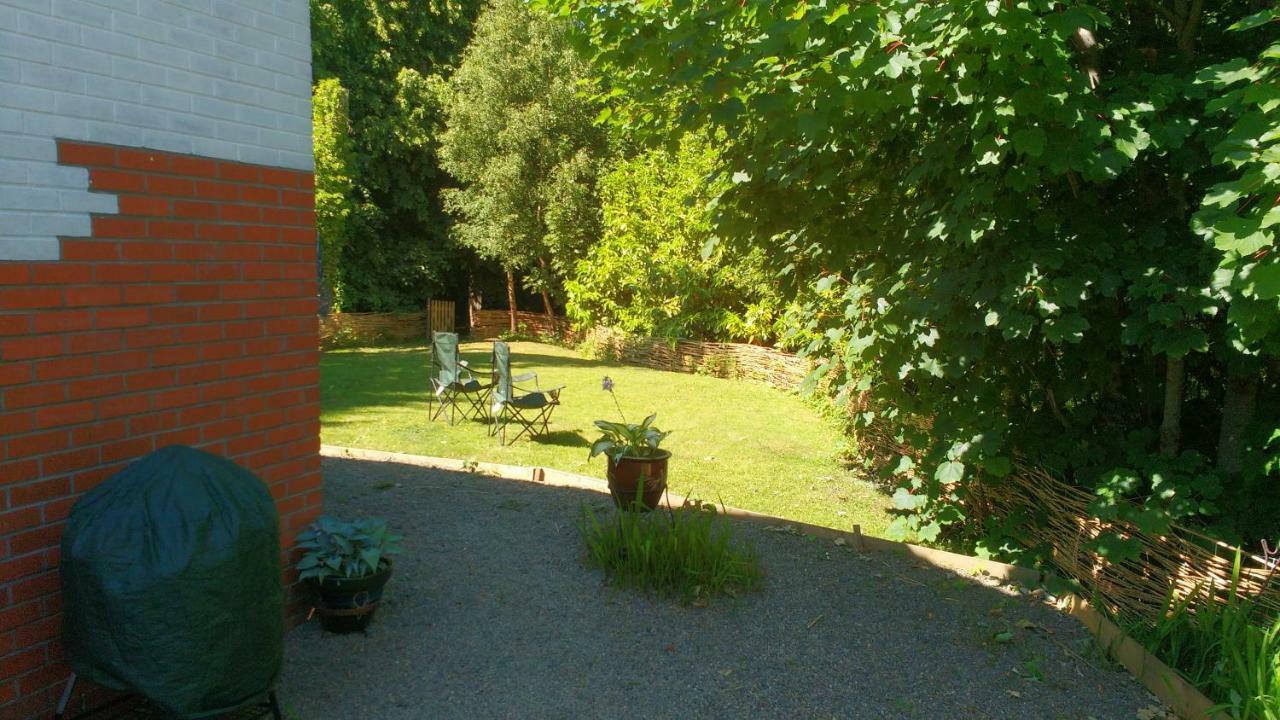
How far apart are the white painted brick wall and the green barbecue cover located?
875 millimetres

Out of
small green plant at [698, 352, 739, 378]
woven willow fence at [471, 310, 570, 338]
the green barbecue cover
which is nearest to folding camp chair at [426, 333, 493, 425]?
small green plant at [698, 352, 739, 378]

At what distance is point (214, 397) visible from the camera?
10.1 ft

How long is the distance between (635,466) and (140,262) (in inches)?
111

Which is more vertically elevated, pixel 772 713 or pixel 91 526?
pixel 91 526

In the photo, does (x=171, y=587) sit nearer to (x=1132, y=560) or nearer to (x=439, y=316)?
(x=1132, y=560)

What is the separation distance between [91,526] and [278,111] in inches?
72.7

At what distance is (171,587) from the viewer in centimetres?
225

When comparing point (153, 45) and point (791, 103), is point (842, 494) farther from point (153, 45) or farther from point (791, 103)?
point (153, 45)

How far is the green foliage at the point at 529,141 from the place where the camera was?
64.7 ft

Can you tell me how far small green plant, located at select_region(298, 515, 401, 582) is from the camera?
10.8 feet

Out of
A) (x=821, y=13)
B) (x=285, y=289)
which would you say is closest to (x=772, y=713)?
(x=285, y=289)

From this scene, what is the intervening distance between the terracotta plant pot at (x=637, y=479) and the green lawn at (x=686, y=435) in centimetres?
61

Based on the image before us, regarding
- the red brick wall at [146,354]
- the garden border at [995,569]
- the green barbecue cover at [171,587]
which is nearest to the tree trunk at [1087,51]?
the garden border at [995,569]

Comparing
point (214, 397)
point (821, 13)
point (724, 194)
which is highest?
point (821, 13)
